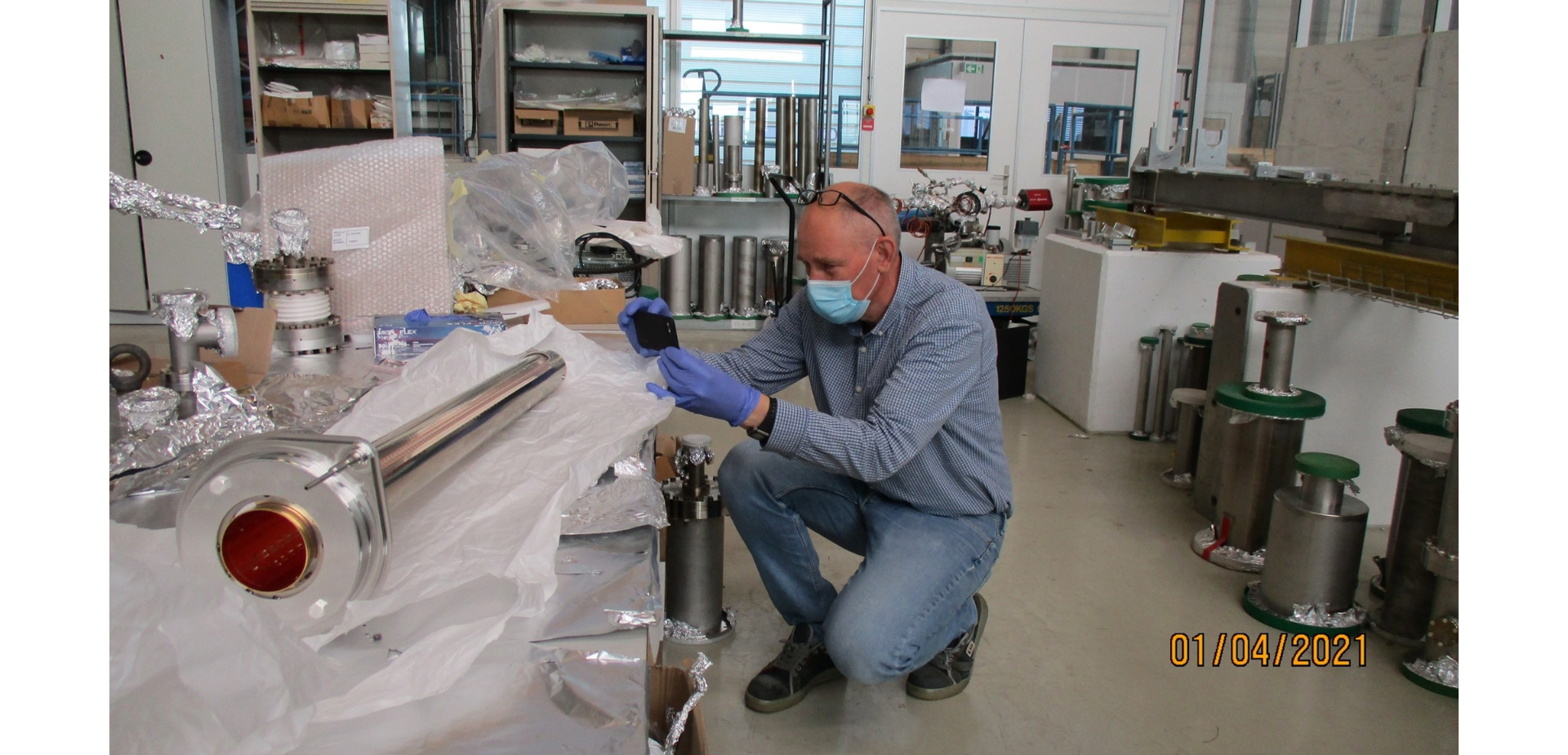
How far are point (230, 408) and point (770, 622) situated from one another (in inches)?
50.4

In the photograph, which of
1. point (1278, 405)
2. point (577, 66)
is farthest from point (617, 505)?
point (577, 66)

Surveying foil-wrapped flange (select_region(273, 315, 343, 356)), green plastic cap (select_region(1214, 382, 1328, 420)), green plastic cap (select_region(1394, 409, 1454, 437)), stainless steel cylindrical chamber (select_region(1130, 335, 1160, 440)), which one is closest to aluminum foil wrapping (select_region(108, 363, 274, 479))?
foil-wrapped flange (select_region(273, 315, 343, 356))

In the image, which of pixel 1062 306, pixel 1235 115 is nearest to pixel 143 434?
pixel 1062 306

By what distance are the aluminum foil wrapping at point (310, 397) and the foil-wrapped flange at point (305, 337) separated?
0.83ft

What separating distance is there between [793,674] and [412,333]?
975 millimetres

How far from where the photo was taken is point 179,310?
3.98 feet

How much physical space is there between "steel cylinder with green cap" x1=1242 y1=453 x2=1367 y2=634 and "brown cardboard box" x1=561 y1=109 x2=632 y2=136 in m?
3.67

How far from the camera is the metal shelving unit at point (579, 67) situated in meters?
4.68

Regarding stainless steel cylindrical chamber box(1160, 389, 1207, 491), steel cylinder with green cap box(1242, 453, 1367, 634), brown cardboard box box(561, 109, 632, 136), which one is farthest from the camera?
brown cardboard box box(561, 109, 632, 136)

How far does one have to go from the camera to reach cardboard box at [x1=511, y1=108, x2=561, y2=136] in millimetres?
4707

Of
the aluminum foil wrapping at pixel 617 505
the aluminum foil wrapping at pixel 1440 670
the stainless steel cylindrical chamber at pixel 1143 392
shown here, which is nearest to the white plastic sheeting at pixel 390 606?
the aluminum foil wrapping at pixel 617 505

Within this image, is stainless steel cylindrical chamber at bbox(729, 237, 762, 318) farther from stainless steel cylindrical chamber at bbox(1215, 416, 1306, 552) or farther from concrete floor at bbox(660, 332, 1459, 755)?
stainless steel cylindrical chamber at bbox(1215, 416, 1306, 552)

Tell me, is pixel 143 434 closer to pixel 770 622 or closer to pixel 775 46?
pixel 770 622

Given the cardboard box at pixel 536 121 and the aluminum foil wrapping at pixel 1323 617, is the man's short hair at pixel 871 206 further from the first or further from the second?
the cardboard box at pixel 536 121
